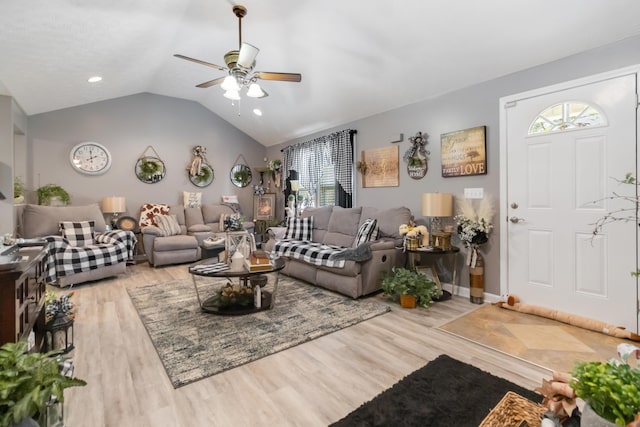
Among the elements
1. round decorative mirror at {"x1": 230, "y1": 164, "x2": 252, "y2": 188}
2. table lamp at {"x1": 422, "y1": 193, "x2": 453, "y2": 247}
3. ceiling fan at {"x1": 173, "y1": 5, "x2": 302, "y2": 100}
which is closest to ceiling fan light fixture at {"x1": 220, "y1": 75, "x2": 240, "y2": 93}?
ceiling fan at {"x1": 173, "y1": 5, "x2": 302, "y2": 100}

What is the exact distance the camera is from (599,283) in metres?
2.71

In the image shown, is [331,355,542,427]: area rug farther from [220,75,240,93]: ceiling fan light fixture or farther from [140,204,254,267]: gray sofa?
[140,204,254,267]: gray sofa

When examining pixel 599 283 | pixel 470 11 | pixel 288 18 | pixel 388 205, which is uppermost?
pixel 288 18

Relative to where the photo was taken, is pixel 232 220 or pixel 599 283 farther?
pixel 232 220

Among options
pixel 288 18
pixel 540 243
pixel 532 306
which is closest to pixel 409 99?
pixel 288 18

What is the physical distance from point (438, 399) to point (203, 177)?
6.02 metres

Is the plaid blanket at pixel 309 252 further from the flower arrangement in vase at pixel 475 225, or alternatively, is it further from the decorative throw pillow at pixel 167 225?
the decorative throw pillow at pixel 167 225

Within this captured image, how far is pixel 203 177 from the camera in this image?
21.4 feet

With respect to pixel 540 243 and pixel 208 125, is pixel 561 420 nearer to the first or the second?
pixel 540 243

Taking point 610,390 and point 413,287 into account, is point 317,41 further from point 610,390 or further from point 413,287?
point 610,390

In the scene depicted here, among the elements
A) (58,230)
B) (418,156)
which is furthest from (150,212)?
(418,156)

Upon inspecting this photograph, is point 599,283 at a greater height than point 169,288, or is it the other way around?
point 599,283

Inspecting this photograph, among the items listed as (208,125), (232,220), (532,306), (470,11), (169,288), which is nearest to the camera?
(470,11)

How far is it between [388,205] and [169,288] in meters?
3.23
